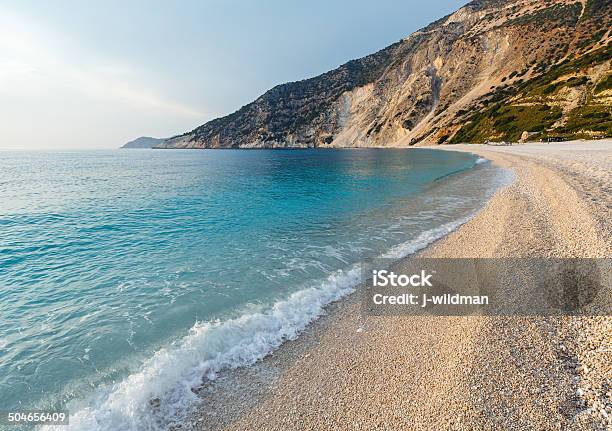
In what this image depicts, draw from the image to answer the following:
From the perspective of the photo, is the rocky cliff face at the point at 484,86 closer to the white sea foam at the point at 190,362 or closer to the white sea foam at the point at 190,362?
the white sea foam at the point at 190,362

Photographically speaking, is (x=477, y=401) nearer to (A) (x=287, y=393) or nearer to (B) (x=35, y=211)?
Result: (A) (x=287, y=393)

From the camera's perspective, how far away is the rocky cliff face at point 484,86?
6769cm

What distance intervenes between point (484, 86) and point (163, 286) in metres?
138

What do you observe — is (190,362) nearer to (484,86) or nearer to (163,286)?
(163,286)

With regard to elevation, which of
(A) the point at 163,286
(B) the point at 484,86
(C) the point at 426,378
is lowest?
(A) the point at 163,286

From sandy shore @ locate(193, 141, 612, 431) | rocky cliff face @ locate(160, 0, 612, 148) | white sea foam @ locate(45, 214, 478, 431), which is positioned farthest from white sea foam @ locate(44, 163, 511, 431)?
rocky cliff face @ locate(160, 0, 612, 148)

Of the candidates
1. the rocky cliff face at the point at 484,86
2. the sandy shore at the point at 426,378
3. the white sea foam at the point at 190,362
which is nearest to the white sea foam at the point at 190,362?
the white sea foam at the point at 190,362

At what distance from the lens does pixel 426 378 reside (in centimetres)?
554

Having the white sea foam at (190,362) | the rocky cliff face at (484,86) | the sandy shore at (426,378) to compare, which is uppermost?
the rocky cliff face at (484,86)

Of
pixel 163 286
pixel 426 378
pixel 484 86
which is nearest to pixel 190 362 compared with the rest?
pixel 163 286

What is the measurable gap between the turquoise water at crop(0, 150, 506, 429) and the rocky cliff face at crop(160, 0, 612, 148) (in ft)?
184

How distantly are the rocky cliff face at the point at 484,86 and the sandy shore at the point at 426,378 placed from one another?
201 ft

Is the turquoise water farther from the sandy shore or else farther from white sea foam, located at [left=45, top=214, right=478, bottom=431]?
the sandy shore

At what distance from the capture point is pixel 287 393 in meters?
5.64
